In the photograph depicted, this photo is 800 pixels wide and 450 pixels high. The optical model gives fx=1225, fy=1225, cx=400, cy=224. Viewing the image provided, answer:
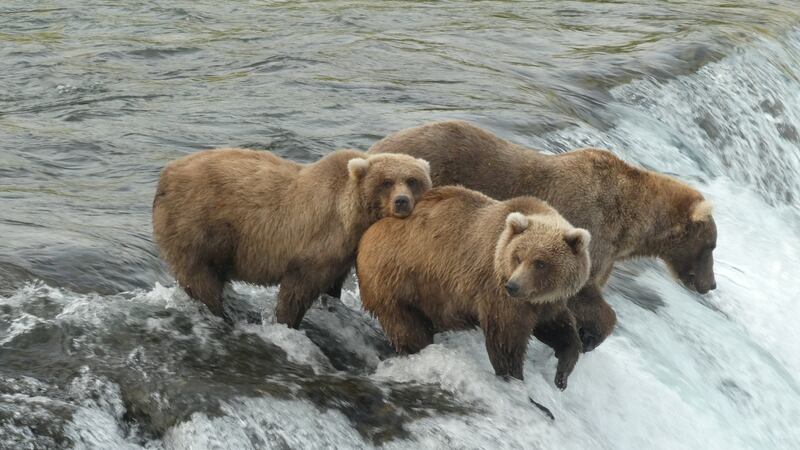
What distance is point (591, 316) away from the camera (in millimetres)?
7488

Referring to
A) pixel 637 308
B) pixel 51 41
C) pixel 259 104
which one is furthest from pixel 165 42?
pixel 637 308

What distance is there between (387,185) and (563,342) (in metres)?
1.37

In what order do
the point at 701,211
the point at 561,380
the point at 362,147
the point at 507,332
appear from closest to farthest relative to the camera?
the point at 507,332 → the point at 561,380 → the point at 701,211 → the point at 362,147

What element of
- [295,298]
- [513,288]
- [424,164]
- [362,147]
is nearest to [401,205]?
[424,164]

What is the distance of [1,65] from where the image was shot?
1462 cm

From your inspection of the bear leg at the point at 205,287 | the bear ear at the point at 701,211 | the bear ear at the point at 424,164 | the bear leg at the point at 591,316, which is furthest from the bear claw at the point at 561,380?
the bear leg at the point at 205,287

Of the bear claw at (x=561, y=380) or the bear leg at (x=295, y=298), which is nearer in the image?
the bear leg at (x=295, y=298)

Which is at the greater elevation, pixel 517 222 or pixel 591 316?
pixel 517 222

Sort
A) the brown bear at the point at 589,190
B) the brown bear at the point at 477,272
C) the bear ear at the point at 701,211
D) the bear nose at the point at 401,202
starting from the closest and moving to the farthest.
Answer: the brown bear at the point at 477,272 → the bear nose at the point at 401,202 → the brown bear at the point at 589,190 → the bear ear at the point at 701,211

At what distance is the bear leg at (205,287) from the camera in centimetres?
705

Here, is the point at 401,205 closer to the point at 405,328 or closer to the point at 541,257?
the point at 405,328

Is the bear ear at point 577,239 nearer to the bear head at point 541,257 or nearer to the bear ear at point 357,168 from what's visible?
the bear head at point 541,257

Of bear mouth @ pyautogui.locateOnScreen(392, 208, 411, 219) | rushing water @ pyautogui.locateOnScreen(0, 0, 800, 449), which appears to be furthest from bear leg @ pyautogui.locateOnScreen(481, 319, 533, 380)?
bear mouth @ pyautogui.locateOnScreen(392, 208, 411, 219)

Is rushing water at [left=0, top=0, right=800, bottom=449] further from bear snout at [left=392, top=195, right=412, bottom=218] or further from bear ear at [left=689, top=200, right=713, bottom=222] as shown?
bear ear at [left=689, top=200, right=713, bottom=222]
